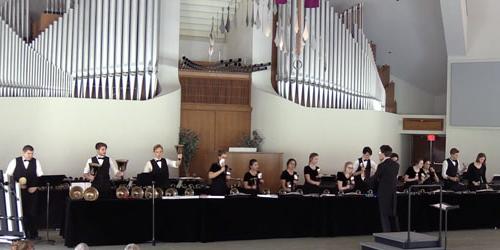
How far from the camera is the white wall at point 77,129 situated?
12.0 meters

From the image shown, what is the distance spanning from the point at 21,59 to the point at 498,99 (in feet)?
30.4

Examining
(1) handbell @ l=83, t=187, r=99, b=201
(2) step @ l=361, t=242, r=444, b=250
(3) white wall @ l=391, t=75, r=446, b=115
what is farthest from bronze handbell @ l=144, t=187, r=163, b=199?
(3) white wall @ l=391, t=75, r=446, b=115

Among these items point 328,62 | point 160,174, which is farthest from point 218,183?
point 328,62

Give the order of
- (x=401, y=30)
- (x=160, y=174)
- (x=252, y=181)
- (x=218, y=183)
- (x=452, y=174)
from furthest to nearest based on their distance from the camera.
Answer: (x=401, y=30)
(x=452, y=174)
(x=252, y=181)
(x=218, y=183)
(x=160, y=174)

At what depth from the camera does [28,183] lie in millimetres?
9938

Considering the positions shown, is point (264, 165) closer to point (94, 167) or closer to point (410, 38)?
point (94, 167)

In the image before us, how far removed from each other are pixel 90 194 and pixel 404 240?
4080mm

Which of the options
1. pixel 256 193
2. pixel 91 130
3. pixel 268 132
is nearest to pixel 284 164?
pixel 268 132

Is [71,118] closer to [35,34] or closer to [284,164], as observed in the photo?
[35,34]

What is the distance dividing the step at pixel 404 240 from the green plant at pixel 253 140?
4.60m

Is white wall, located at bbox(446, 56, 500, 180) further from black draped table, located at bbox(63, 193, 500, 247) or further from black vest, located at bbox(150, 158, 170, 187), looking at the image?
black vest, located at bbox(150, 158, 170, 187)

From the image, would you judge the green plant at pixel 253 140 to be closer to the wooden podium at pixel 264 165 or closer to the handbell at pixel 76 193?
the wooden podium at pixel 264 165

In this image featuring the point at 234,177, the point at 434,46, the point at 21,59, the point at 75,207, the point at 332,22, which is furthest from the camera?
the point at 434,46

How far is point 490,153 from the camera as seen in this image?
15.0 meters
